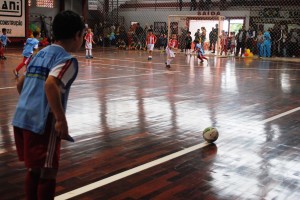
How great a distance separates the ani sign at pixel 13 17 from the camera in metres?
27.0

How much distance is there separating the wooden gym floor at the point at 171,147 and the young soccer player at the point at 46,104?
0.90 meters

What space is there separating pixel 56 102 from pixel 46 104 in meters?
0.17

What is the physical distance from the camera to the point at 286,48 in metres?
25.8

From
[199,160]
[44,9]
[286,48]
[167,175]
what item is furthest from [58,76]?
[44,9]

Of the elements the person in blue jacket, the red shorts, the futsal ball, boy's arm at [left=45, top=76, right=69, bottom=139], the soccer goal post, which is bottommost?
the futsal ball

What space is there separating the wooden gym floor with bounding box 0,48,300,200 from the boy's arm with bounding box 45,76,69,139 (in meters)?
1.14

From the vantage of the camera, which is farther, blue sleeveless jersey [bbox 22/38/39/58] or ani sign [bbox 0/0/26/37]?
ani sign [bbox 0/0/26/37]

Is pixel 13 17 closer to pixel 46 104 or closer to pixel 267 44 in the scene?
pixel 267 44

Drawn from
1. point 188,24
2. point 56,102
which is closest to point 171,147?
point 56,102

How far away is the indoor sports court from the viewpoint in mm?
3713

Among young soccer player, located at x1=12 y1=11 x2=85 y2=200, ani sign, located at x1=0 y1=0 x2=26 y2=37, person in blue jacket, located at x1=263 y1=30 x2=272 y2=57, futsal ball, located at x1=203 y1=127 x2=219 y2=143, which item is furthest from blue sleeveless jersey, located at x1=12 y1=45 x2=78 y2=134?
ani sign, located at x1=0 y1=0 x2=26 y2=37

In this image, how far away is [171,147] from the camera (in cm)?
509

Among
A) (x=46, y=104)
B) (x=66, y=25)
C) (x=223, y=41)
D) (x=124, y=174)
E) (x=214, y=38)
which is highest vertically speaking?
(x=214, y=38)

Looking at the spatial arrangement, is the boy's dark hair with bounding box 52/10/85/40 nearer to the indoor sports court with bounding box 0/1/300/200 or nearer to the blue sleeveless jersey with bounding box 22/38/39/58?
the indoor sports court with bounding box 0/1/300/200
